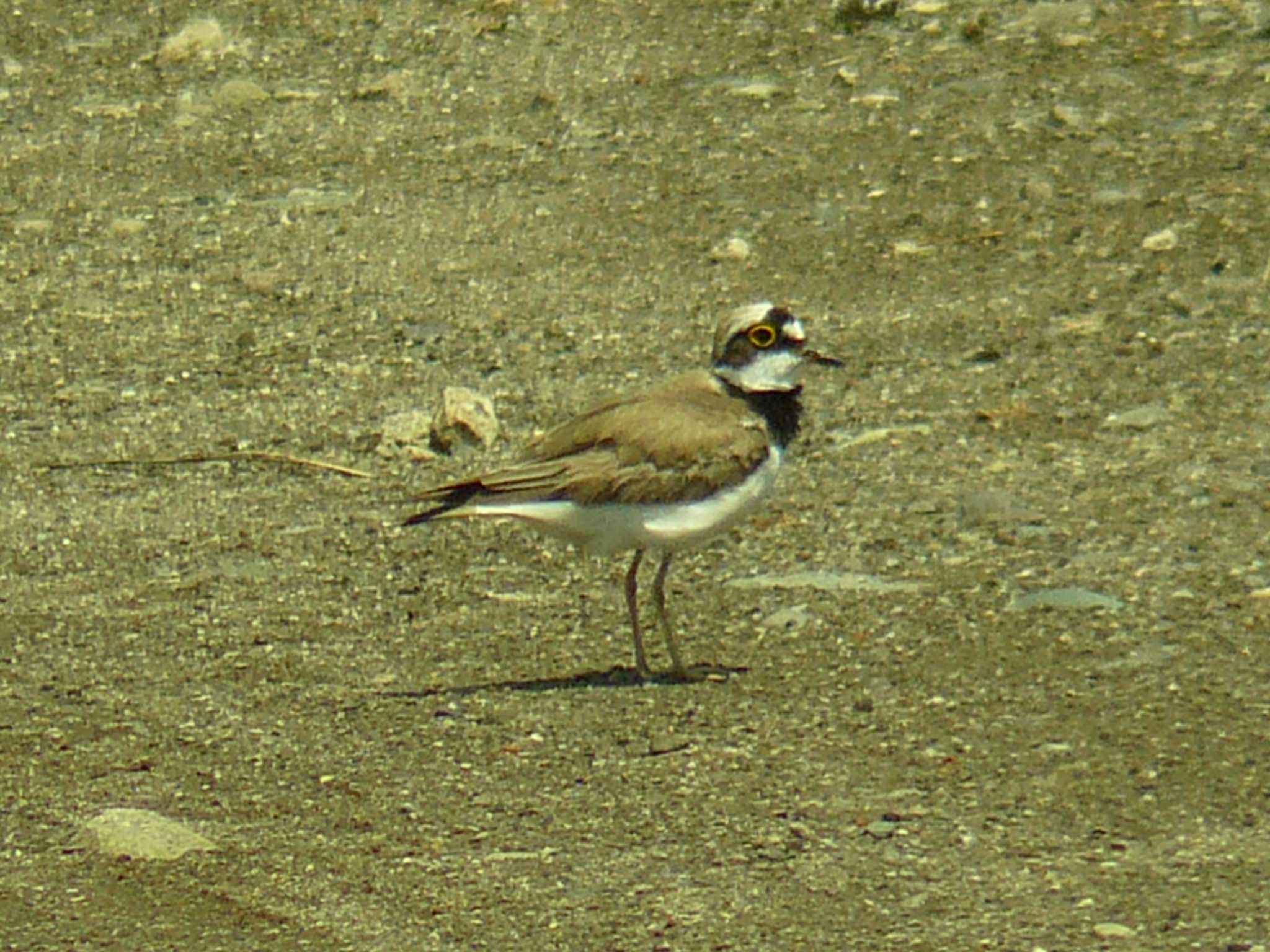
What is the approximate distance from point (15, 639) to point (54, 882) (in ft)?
4.49

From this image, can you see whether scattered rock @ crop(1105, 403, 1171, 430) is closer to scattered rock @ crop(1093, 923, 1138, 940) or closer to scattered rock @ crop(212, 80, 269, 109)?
scattered rock @ crop(1093, 923, 1138, 940)

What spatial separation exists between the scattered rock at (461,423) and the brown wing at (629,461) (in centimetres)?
131

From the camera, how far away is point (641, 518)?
5.85m

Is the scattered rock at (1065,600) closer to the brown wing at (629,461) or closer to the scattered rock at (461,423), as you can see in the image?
the brown wing at (629,461)

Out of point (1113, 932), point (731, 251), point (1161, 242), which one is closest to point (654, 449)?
point (1113, 932)

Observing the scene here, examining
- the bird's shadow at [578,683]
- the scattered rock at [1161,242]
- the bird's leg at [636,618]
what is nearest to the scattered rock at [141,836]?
the bird's shadow at [578,683]

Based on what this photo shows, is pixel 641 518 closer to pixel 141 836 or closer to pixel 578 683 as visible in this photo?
pixel 578 683

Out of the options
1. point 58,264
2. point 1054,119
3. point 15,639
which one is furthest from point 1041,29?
point 15,639

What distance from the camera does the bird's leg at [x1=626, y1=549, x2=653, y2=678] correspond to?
19.3 feet

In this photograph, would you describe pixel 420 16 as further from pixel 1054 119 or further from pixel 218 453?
pixel 218 453

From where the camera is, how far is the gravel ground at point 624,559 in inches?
195

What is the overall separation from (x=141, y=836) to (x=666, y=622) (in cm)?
148

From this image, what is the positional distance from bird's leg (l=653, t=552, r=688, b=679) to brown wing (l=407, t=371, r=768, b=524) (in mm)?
284

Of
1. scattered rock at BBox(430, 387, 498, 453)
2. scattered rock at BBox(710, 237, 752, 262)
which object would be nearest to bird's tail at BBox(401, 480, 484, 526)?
scattered rock at BBox(430, 387, 498, 453)
